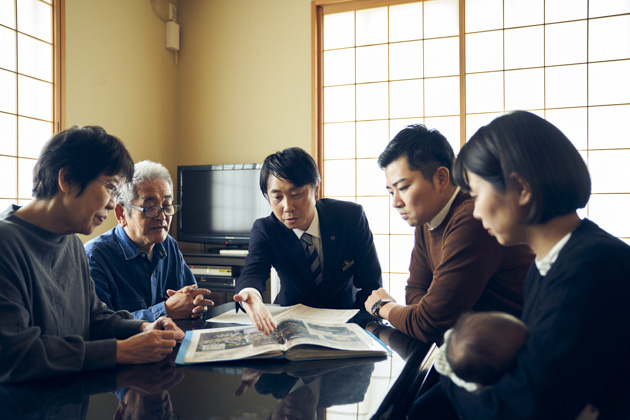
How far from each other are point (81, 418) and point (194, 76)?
14.4 feet

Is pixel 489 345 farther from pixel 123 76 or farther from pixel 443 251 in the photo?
pixel 123 76

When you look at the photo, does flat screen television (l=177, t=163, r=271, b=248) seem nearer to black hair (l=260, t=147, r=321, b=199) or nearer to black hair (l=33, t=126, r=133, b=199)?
black hair (l=260, t=147, r=321, b=199)

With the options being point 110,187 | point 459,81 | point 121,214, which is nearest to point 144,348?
point 110,187

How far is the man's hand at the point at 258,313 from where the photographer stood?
3.95 feet

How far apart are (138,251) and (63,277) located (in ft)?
1.76

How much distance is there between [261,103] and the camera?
445 centimetres

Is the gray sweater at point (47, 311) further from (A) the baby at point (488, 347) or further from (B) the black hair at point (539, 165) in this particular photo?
(B) the black hair at point (539, 165)

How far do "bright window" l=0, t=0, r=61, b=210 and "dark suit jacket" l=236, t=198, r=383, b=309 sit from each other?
7.27ft

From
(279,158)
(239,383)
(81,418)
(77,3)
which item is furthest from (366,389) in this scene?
(77,3)

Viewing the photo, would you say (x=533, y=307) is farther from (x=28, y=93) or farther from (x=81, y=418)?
(x=28, y=93)

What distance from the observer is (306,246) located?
6.39 feet

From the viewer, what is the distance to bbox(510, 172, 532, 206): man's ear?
0.79 meters

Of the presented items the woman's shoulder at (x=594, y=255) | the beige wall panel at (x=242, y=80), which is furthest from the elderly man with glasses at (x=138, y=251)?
the beige wall panel at (x=242, y=80)

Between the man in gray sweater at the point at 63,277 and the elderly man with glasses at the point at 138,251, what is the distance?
31cm
